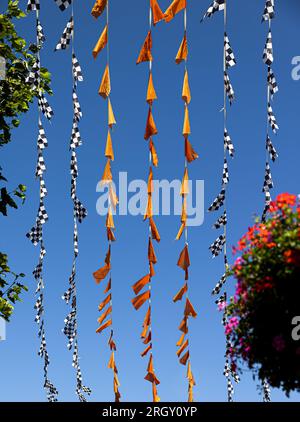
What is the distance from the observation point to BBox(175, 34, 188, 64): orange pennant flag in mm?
8109

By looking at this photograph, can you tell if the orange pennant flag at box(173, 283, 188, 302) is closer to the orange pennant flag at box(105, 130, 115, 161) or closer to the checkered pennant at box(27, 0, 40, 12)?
the orange pennant flag at box(105, 130, 115, 161)

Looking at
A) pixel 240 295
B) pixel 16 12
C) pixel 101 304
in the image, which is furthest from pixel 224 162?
pixel 16 12

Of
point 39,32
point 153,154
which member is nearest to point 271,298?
point 153,154

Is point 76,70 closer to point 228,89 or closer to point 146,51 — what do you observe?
point 146,51

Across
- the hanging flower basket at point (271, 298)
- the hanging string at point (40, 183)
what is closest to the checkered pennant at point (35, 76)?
the hanging string at point (40, 183)

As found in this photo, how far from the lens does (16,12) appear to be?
1352cm

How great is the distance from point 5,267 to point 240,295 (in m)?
7.27

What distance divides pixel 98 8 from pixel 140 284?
3.76 metres

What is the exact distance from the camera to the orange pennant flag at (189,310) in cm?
770

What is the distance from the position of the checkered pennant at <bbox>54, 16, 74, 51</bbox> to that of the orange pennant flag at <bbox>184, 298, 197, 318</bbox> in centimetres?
409

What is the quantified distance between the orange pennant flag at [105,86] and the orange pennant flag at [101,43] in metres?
0.23

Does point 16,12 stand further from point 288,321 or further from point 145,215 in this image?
point 288,321

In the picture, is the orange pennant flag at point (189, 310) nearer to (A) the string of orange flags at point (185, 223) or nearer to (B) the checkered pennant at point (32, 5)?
(A) the string of orange flags at point (185, 223)
